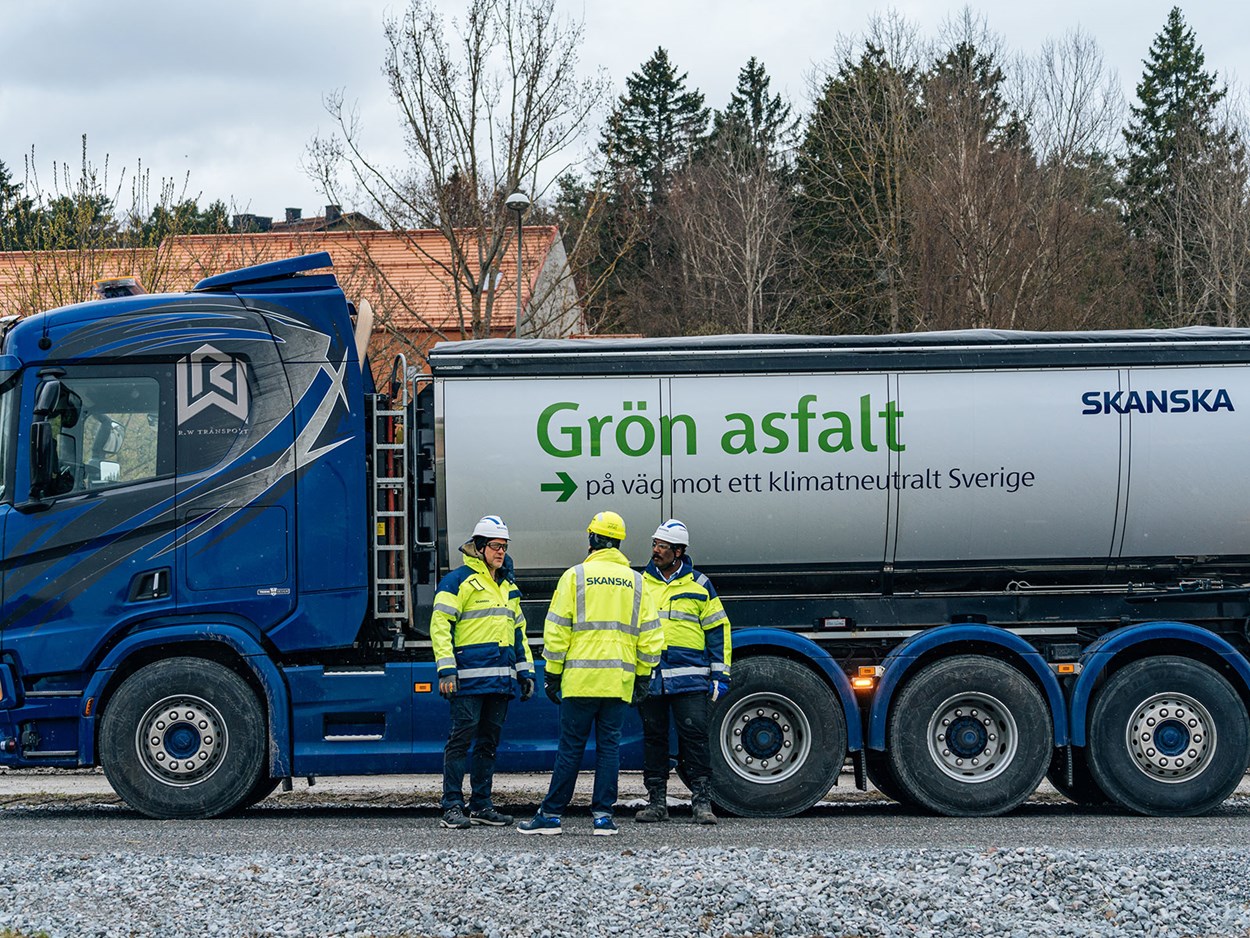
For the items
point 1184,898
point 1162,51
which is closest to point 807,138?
point 1162,51

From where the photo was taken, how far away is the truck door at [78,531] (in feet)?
30.8

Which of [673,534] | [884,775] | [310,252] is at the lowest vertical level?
[884,775]

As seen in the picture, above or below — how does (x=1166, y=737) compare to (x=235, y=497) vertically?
below

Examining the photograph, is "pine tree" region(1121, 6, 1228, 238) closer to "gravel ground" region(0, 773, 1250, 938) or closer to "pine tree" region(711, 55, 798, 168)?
"pine tree" region(711, 55, 798, 168)

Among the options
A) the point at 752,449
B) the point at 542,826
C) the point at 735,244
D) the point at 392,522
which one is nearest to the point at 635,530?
the point at 752,449

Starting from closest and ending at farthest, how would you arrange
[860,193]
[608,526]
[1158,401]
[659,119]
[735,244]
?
[608,526], [1158,401], [860,193], [735,244], [659,119]

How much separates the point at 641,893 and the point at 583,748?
2370 millimetres

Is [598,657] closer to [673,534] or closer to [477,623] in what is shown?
[477,623]

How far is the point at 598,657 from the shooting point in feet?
28.7

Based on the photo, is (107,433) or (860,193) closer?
(107,433)

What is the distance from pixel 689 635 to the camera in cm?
916

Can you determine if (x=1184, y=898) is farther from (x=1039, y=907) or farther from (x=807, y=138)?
(x=807, y=138)

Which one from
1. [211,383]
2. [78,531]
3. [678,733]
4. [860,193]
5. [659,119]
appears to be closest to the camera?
[678,733]

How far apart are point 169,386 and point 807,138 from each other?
40825 millimetres
